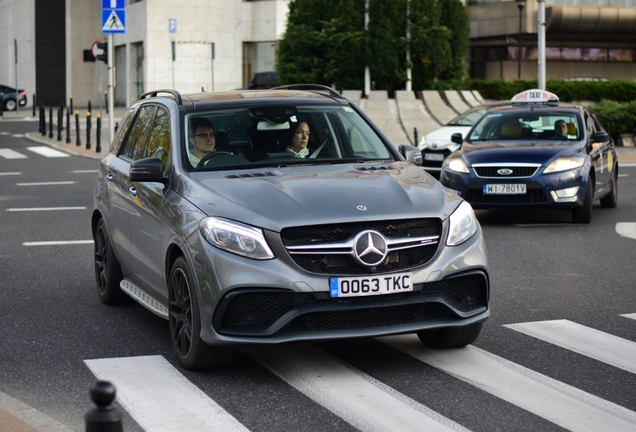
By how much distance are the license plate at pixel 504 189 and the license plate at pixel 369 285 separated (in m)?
7.59

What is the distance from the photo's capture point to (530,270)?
1018cm

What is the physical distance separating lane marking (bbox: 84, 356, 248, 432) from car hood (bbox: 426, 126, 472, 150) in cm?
1441

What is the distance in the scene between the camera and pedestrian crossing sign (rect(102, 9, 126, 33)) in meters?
24.7

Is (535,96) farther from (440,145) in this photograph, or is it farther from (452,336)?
(452,336)

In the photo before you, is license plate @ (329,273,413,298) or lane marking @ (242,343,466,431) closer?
lane marking @ (242,343,466,431)

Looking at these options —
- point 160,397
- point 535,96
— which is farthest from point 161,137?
point 535,96

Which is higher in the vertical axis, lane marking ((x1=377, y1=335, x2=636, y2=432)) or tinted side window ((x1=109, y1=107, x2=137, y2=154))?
tinted side window ((x1=109, y1=107, x2=137, y2=154))

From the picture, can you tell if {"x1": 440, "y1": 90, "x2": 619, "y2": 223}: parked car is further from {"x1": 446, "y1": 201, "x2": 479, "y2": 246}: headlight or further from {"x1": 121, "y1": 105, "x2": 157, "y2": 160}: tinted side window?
{"x1": 446, "y1": 201, "x2": 479, "y2": 246}: headlight

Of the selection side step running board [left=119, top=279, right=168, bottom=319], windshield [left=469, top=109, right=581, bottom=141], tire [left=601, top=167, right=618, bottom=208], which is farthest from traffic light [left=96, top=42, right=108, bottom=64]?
side step running board [left=119, top=279, right=168, bottom=319]

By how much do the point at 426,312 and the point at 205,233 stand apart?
1282 mm

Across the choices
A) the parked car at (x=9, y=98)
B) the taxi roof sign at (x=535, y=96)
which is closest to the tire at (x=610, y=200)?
the taxi roof sign at (x=535, y=96)

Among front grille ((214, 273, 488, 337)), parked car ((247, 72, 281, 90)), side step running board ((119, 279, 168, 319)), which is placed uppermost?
parked car ((247, 72, 281, 90))

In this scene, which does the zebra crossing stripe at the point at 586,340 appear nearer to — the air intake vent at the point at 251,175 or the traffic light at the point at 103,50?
the air intake vent at the point at 251,175

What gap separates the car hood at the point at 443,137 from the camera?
67.8ft
